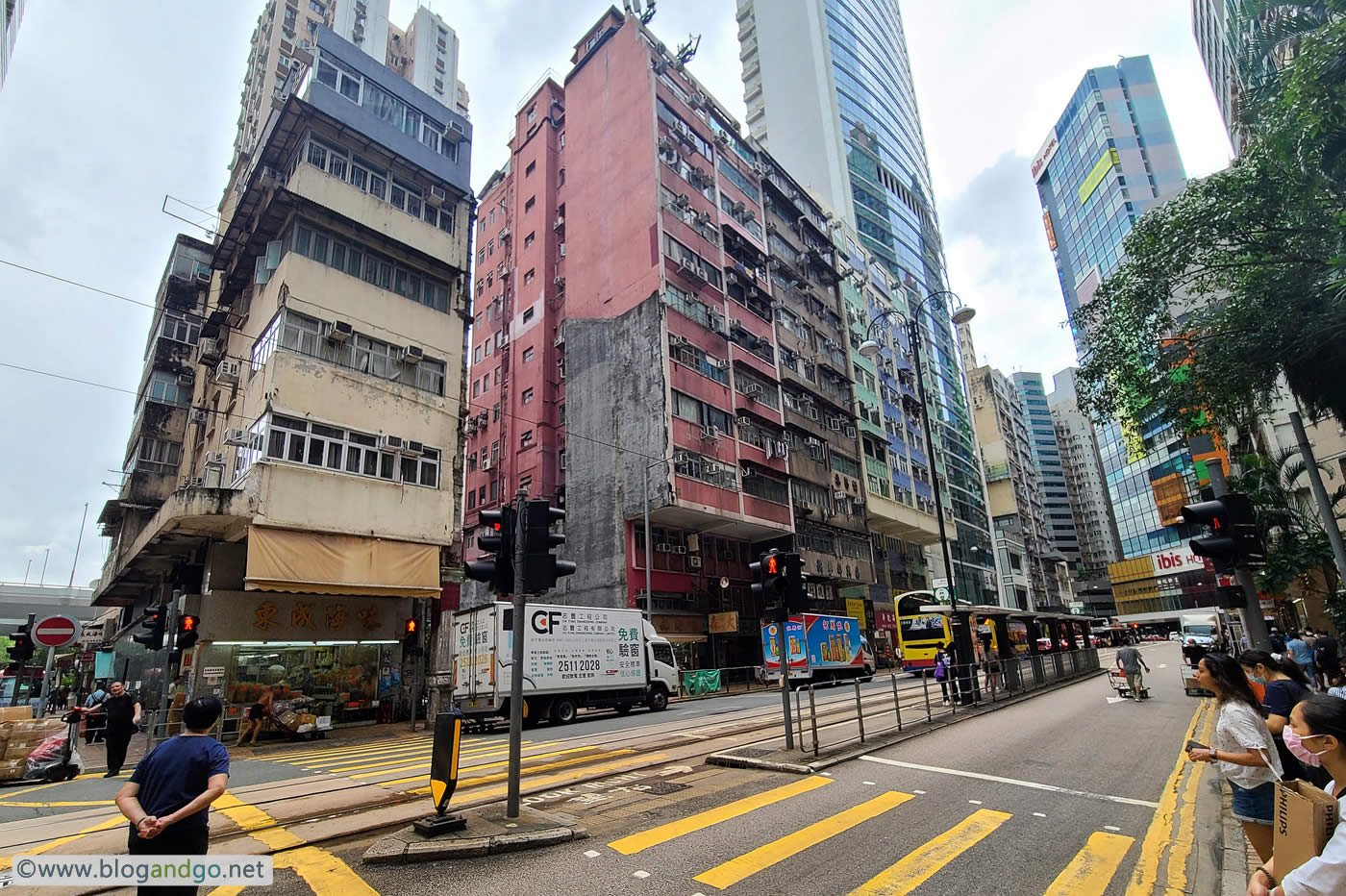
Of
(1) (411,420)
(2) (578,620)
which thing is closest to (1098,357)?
(2) (578,620)

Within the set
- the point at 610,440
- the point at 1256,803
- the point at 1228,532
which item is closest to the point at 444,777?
the point at 1256,803

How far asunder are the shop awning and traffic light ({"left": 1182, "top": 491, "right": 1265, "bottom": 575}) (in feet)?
61.8

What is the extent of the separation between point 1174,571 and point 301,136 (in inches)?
3827

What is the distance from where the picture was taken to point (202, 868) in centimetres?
350

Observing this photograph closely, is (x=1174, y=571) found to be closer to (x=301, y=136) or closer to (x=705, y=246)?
(x=705, y=246)

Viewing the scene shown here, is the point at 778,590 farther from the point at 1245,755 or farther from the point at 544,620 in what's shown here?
the point at 544,620

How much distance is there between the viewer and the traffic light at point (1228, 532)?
687 cm

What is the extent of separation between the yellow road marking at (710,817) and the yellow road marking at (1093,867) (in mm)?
2957

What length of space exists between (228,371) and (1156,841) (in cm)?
2476

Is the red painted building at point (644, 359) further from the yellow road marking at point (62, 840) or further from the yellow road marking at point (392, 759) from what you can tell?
the yellow road marking at point (62, 840)

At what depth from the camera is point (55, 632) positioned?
12727 mm

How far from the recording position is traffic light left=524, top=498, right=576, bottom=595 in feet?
23.7

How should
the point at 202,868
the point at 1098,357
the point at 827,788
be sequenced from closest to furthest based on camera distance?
1. the point at 202,868
2. the point at 827,788
3. the point at 1098,357

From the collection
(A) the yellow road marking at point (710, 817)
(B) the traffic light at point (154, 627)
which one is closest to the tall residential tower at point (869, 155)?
(A) the yellow road marking at point (710, 817)
